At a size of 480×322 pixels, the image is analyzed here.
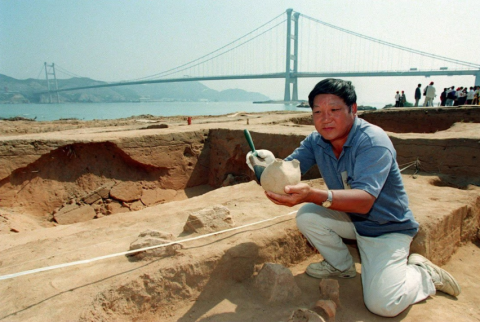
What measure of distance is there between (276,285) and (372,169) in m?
0.86

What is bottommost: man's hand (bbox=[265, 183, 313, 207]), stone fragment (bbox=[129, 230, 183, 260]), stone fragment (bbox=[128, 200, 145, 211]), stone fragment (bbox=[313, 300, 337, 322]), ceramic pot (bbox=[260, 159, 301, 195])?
stone fragment (bbox=[128, 200, 145, 211])

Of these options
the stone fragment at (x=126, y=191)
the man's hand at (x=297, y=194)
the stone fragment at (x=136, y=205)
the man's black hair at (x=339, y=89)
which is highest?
Answer: the man's black hair at (x=339, y=89)

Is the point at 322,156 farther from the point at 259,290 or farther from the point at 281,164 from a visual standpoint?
the point at 259,290

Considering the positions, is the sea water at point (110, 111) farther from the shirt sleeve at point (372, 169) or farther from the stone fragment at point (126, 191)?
the shirt sleeve at point (372, 169)

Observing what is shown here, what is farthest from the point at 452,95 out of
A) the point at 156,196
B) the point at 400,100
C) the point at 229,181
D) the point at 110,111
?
the point at 110,111

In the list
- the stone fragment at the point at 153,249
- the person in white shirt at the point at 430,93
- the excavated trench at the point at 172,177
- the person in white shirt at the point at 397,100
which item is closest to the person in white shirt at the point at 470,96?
the person in white shirt at the point at 430,93

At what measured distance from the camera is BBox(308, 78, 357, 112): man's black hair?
1.98 metres

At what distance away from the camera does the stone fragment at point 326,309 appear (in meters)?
1.80

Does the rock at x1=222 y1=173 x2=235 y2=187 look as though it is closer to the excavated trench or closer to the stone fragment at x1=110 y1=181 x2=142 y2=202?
the excavated trench

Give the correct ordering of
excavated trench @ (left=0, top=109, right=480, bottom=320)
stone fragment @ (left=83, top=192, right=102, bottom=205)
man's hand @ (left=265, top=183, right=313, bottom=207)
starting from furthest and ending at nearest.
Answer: stone fragment @ (left=83, top=192, right=102, bottom=205)
excavated trench @ (left=0, top=109, right=480, bottom=320)
man's hand @ (left=265, top=183, right=313, bottom=207)

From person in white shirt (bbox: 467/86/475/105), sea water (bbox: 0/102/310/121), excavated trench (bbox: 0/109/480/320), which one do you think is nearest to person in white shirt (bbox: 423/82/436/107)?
person in white shirt (bbox: 467/86/475/105)

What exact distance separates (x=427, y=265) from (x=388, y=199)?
0.55m

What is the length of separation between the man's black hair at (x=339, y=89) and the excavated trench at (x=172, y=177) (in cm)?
104

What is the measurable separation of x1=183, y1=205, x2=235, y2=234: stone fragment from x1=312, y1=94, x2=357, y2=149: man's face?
0.97m
